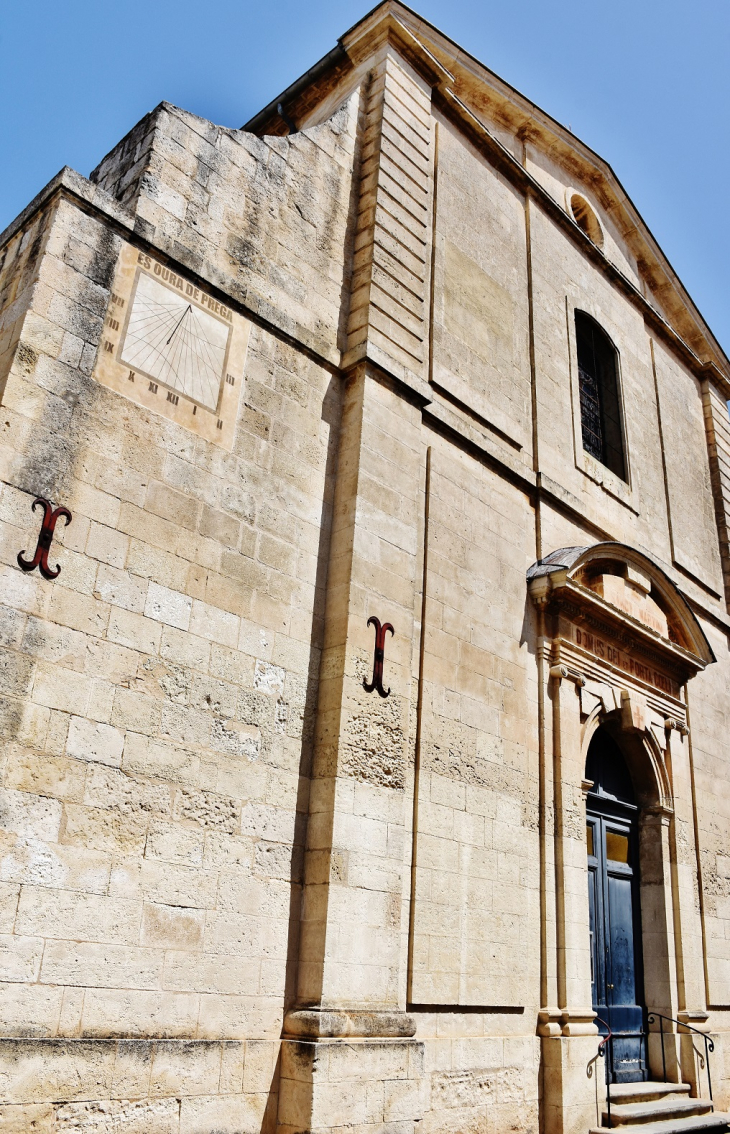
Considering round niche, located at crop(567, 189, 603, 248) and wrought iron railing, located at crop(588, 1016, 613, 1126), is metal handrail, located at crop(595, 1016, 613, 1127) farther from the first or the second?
round niche, located at crop(567, 189, 603, 248)

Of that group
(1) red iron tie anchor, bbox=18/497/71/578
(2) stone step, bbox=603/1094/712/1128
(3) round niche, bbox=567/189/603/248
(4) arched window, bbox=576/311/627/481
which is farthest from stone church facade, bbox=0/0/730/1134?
(3) round niche, bbox=567/189/603/248

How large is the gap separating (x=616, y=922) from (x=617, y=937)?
126 millimetres

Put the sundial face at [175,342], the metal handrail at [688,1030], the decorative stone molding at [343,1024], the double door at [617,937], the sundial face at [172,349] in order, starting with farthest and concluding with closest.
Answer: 1. the metal handrail at [688,1030]
2. the double door at [617,937]
3. the sundial face at [175,342]
4. the sundial face at [172,349]
5. the decorative stone molding at [343,1024]

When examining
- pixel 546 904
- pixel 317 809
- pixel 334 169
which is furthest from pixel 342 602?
pixel 334 169

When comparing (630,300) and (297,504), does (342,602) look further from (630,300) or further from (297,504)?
(630,300)

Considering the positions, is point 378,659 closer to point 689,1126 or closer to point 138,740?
point 138,740

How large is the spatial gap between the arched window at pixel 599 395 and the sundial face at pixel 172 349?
525 cm

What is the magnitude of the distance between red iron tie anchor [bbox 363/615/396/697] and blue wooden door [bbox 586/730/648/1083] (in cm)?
324

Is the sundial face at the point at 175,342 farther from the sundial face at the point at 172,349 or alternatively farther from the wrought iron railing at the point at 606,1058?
the wrought iron railing at the point at 606,1058

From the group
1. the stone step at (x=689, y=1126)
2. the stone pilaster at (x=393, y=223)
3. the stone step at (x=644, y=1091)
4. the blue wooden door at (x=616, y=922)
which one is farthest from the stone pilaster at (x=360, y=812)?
the blue wooden door at (x=616, y=922)

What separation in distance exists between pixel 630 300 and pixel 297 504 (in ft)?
24.3

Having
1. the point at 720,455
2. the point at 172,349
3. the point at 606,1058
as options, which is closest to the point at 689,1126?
the point at 606,1058

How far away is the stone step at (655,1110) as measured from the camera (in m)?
7.06

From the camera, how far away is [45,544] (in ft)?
15.8
